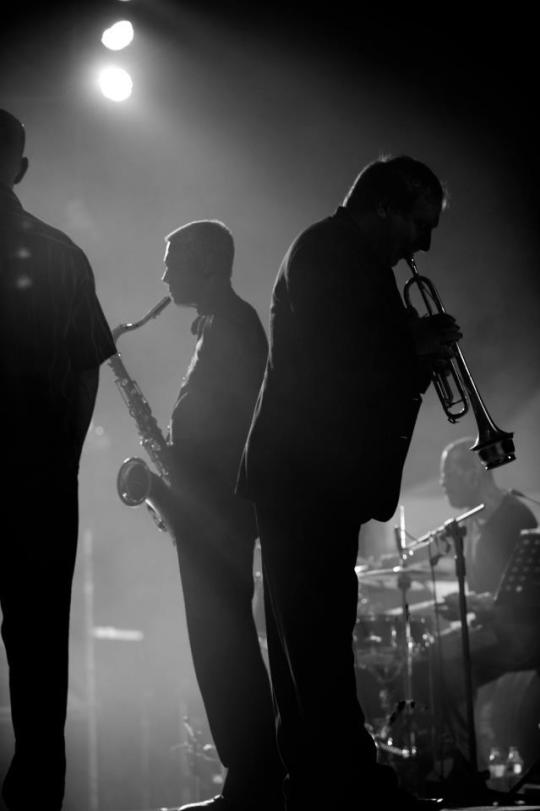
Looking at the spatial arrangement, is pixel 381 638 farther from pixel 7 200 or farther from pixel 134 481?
pixel 7 200

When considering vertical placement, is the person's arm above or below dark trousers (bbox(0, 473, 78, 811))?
above

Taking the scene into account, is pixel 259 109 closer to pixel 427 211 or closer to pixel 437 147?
pixel 437 147

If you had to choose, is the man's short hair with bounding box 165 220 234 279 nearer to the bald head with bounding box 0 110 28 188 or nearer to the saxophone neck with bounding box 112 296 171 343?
the bald head with bounding box 0 110 28 188

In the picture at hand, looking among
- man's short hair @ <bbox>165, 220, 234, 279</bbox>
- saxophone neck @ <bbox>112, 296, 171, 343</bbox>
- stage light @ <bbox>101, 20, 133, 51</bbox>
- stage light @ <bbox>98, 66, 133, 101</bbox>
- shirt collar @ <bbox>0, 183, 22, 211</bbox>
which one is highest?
stage light @ <bbox>98, 66, 133, 101</bbox>

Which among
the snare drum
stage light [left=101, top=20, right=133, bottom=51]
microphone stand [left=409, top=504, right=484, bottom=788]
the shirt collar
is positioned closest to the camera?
the shirt collar

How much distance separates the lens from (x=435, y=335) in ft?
8.52

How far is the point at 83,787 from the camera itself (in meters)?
7.39

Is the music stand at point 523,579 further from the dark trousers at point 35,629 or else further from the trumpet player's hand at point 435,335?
the dark trousers at point 35,629

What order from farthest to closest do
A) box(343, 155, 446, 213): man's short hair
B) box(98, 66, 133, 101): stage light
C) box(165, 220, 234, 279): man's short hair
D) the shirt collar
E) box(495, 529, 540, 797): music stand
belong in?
box(98, 66, 133, 101): stage light < box(495, 529, 540, 797): music stand < box(165, 220, 234, 279): man's short hair < box(343, 155, 446, 213): man's short hair < the shirt collar

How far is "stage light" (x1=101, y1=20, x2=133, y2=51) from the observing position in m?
6.09

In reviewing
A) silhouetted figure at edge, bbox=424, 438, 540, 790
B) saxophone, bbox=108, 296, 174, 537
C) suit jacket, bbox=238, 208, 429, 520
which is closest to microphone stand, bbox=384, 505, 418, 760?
silhouetted figure at edge, bbox=424, 438, 540, 790

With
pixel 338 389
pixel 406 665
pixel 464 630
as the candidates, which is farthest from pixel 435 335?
pixel 406 665

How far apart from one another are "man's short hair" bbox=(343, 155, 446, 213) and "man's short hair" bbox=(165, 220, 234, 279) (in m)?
1.05

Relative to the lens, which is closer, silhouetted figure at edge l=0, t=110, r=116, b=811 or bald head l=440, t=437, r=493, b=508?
silhouetted figure at edge l=0, t=110, r=116, b=811
